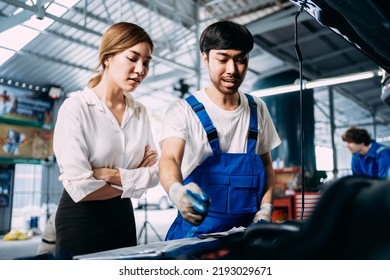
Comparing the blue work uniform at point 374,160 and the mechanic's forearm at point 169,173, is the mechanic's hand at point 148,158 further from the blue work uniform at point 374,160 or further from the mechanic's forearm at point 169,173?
the blue work uniform at point 374,160

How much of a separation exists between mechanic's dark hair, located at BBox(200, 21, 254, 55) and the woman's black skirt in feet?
1.66

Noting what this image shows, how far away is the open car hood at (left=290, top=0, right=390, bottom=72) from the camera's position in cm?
64

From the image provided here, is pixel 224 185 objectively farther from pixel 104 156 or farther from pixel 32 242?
pixel 32 242

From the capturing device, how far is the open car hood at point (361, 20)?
641mm

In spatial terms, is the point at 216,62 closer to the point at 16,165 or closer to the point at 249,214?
the point at 249,214

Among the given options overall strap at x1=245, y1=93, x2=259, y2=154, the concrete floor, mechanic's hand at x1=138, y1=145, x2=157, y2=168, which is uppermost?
overall strap at x1=245, y1=93, x2=259, y2=154

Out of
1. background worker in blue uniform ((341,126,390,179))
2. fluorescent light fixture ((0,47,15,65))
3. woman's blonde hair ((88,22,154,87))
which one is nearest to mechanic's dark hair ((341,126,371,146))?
background worker in blue uniform ((341,126,390,179))

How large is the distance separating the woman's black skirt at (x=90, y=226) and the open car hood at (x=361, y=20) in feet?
2.35

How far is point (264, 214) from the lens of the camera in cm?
100

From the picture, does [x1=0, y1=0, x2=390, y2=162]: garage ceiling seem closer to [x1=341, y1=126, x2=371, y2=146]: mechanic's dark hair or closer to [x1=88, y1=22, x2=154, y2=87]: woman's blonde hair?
[x1=341, y1=126, x2=371, y2=146]: mechanic's dark hair

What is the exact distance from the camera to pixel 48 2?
3.63 m

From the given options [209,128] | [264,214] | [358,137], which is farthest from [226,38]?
[358,137]

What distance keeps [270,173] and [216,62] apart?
41 cm
